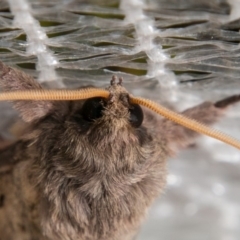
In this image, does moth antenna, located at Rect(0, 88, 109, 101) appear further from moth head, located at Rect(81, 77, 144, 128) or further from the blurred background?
the blurred background

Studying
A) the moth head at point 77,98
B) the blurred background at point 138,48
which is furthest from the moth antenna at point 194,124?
the blurred background at point 138,48

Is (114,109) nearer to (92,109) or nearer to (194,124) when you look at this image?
(92,109)

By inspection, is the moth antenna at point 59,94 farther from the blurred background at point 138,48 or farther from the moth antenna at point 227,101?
the moth antenna at point 227,101

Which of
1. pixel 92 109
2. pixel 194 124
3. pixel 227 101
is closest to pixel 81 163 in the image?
pixel 92 109

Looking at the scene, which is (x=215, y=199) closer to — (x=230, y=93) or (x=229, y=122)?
(x=229, y=122)

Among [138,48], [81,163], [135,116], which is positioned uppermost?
[138,48]

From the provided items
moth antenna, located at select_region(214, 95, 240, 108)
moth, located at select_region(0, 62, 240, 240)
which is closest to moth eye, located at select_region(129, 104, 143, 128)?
moth, located at select_region(0, 62, 240, 240)


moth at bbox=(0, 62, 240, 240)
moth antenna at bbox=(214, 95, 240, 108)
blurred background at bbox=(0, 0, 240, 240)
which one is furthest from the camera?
moth antenna at bbox=(214, 95, 240, 108)
